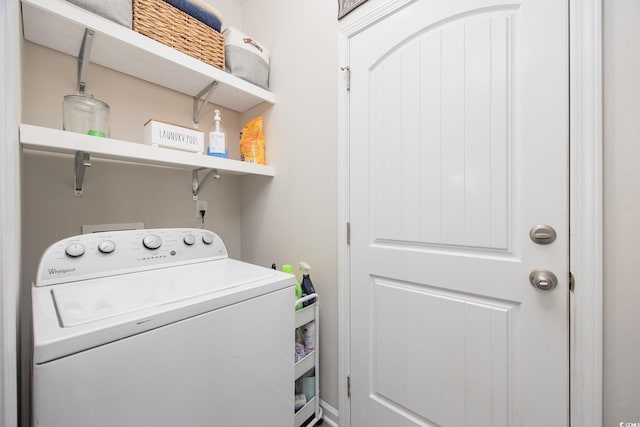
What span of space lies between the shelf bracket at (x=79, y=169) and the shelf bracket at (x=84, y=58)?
0.38m

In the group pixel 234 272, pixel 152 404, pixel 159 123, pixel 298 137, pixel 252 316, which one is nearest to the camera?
pixel 152 404

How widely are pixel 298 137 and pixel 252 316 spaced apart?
104 cm

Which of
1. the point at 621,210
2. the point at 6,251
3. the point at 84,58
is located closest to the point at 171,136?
the point at 84,58

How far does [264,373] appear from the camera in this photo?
0.90 meters

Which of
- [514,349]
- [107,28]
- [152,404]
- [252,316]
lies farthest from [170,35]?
[514,349]

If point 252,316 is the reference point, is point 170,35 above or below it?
above

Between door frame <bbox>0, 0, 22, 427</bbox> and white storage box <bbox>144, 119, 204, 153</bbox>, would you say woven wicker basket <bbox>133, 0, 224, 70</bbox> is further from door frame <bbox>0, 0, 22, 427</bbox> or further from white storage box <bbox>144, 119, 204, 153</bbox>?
door frame <bbox>0, 0, 22, 427</bbox>

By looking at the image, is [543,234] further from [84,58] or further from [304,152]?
[84,58]

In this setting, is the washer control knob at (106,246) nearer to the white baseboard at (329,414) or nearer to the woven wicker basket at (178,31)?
the woven wicker basket at (178,31)

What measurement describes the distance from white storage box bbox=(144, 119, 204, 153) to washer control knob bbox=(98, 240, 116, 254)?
48 cm

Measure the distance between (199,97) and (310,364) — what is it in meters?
1.74

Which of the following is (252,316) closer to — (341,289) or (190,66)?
(341,289)

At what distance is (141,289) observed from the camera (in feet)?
2.79

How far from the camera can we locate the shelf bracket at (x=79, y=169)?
42.5 inches
